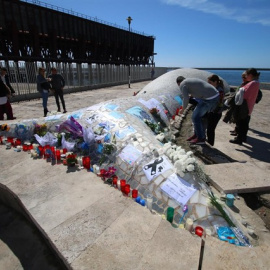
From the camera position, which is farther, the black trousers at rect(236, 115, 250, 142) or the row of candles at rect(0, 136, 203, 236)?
the black trousers at rect(236, 115, 250, 142)

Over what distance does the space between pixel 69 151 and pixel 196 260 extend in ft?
11.2

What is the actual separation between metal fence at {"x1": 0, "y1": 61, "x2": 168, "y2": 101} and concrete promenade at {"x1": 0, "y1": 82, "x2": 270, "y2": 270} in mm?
10159

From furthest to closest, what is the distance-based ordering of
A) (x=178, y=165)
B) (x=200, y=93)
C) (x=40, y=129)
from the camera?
(x=40, y=129) → (x=200, y=93) → (x=178, y=165)

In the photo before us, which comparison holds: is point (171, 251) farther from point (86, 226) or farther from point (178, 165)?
point (178, 165)

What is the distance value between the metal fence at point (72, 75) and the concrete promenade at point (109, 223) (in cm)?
1016

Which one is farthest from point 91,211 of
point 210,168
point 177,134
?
point 177,134

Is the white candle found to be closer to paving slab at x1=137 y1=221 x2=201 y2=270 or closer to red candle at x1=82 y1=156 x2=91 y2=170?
paving slab at x1=137 y1=221 x2=201 y2=270

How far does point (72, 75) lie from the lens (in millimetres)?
Result: 17266

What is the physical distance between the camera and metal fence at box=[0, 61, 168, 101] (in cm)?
1273

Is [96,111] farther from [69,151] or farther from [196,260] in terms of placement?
[196,260]

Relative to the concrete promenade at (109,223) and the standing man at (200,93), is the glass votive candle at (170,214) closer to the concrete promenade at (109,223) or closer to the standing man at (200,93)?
the concrete promenade at (109,223)

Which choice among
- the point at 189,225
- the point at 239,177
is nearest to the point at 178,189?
the point at 189,225

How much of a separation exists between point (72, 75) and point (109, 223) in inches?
652

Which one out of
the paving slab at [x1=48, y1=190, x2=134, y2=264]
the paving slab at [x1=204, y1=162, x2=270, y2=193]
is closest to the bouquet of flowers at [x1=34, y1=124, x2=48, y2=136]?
the paving slab at [x1=48, y1=190, x2=134, y2=264]
